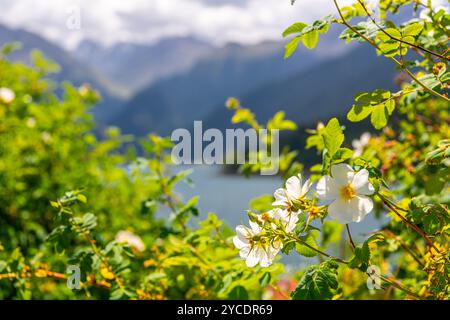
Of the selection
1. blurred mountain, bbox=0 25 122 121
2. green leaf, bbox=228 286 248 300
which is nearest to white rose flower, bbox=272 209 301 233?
green leaf, bbox=228 286 248 300

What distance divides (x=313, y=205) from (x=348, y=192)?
2.0 inches

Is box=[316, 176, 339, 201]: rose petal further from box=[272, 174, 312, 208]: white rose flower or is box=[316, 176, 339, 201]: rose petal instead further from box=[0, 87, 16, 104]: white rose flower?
box=[0, 87, 16, 104]: white rose flower

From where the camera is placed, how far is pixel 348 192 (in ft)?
2.22

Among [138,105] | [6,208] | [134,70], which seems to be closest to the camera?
[6,208]

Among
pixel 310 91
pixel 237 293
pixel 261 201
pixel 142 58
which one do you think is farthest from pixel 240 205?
pixel 142 58

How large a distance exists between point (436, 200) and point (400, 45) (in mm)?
259

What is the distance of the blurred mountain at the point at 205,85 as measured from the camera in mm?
120625

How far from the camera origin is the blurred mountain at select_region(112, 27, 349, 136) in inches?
4749

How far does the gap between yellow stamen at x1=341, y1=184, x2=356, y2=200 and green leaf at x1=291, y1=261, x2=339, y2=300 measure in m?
0.11

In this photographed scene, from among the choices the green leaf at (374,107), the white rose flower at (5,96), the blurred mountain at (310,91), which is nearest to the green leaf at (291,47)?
the green leaf at (374,107)

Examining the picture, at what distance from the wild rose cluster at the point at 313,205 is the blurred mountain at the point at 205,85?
113 meters
